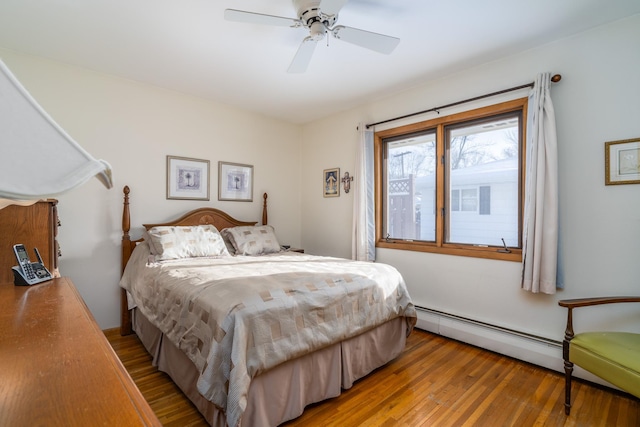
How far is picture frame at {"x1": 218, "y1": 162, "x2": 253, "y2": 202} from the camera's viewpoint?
12.3 ft

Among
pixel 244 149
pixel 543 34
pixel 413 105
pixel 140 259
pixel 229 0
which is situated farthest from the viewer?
pixel 244 149

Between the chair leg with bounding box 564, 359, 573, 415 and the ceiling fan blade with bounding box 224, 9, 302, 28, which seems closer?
the ceiling fan blade with bounding box 224, 9, 302, 28

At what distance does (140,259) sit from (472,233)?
3.20 meters

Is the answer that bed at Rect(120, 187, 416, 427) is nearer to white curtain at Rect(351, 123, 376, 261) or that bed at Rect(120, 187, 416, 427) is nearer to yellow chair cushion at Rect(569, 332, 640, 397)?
white curtain at Rect(351, 123, 376, 261)

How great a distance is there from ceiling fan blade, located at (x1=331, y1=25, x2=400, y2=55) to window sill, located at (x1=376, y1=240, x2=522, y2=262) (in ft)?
6.39

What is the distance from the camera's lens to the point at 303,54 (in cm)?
218

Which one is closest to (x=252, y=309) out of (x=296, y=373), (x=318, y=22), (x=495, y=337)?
(x=296, y=373)

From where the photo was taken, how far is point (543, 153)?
2318 millimetres

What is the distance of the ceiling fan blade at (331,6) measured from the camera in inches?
66.4

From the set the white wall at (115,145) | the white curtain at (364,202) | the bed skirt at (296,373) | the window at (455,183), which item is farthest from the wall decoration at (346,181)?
the bed skirt at (296,373)

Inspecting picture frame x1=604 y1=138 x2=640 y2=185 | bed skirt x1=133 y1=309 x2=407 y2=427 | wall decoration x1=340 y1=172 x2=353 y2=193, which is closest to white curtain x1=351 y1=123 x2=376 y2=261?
wall decoration x1=340 y1=172 x2=353 y2=193

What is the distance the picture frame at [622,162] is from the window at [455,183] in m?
0.55

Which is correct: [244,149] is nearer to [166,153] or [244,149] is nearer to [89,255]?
[166,153]

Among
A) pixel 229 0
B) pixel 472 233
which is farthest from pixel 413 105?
pixel 229 0
